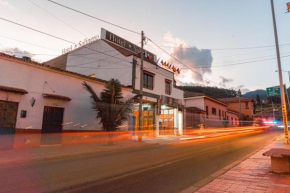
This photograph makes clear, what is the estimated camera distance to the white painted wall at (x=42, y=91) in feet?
39.4

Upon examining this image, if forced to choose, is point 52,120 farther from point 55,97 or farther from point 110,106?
point 110,106

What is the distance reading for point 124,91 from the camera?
19.3 m

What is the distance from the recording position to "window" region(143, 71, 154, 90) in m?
22.1

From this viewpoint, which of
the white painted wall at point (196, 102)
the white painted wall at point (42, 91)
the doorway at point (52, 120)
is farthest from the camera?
the white painted wall at point (196, 102)

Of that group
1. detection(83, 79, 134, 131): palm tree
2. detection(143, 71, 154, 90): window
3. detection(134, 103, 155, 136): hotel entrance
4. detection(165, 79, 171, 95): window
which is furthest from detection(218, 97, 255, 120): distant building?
detection(83, 79, 134, 131): palm tree

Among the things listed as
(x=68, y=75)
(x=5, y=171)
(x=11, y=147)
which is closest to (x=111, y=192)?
(x=5, y=171)

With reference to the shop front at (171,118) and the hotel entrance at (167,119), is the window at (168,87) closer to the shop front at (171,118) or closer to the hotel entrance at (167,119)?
the shop front at (171,118)

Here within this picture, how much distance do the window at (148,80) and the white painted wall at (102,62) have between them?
2219 millimetres

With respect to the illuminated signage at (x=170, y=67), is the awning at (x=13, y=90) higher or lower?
lower

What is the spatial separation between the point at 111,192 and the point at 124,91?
14944 millimetres

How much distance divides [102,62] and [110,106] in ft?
29.5

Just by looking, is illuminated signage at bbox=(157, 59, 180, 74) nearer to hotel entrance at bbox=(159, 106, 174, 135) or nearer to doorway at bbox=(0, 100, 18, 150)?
hotel entrance at bbox=(159, 106, 174, 135)

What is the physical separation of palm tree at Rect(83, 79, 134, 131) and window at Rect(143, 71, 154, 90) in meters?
6.57

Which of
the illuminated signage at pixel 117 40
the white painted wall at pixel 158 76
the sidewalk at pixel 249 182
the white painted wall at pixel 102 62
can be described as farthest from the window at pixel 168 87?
the sidewalk at pixel 249 182
